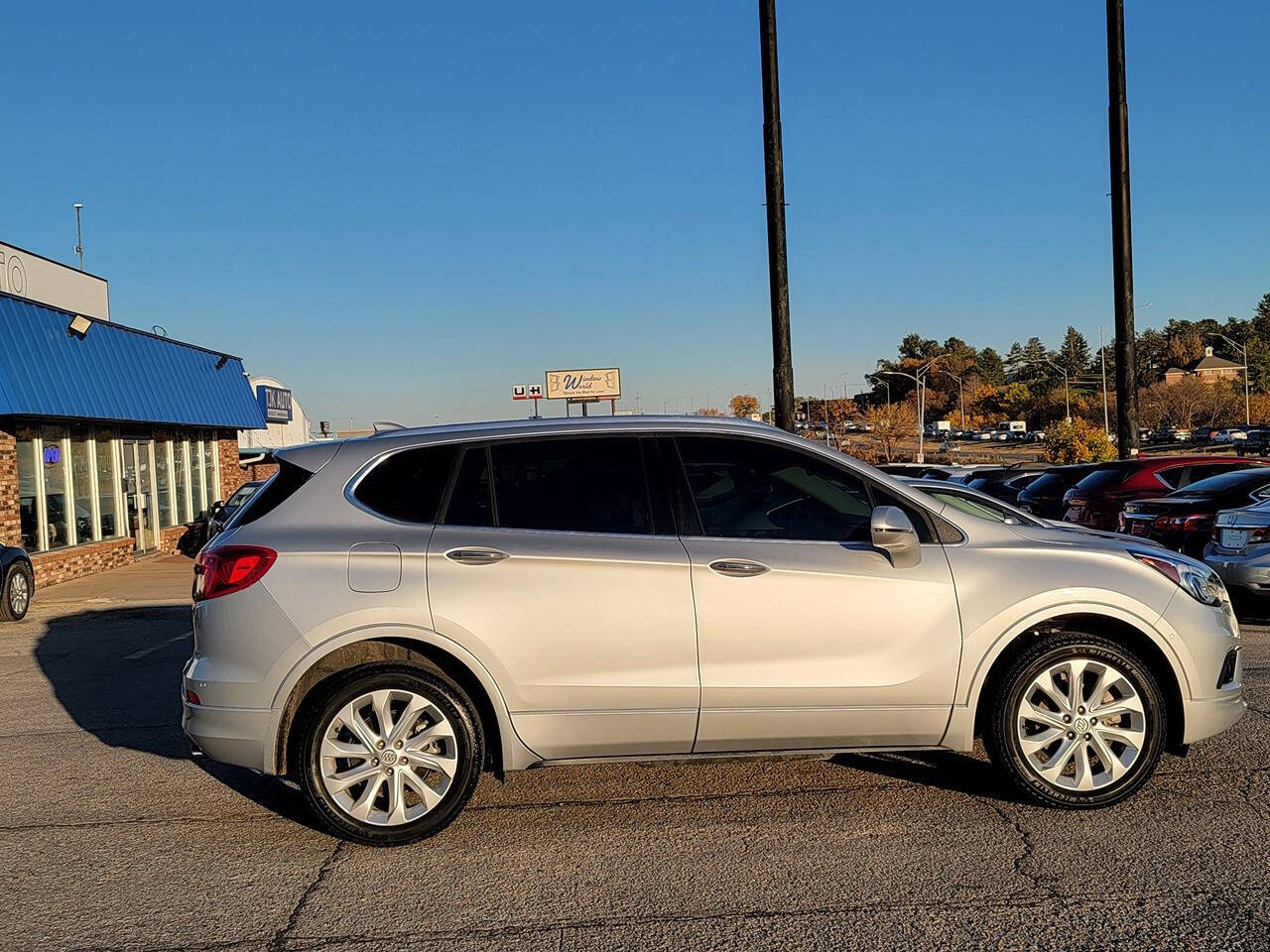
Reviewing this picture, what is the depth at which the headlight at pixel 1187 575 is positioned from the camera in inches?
208

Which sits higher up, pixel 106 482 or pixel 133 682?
pixel 106 482

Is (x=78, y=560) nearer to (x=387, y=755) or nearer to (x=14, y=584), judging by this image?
(x=14, y=584)

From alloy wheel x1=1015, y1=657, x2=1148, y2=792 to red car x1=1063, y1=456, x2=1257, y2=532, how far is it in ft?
32.1

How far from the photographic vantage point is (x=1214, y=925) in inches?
154

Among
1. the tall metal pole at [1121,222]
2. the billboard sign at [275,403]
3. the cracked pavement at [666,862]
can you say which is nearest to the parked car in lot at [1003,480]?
the tall metal pole at [1121,222]

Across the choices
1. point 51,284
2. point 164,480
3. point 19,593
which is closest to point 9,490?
point 19,593

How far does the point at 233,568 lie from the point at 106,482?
65.0 feet

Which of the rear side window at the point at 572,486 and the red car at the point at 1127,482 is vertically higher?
the rear side window at the point at 572,486

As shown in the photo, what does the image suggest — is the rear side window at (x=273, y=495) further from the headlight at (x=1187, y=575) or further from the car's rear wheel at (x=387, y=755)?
the headlight at (x=1187, y=575)

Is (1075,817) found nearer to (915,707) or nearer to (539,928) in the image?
(915,707)

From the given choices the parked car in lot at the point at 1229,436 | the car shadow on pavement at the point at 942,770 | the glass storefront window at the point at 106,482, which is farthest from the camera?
the parked car in lot at the point at 1229,436

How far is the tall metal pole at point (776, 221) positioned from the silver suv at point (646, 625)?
28.4 feet

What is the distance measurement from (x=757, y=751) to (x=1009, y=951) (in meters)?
1.51

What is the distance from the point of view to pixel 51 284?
28516 millimetres
